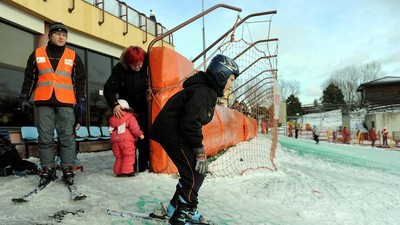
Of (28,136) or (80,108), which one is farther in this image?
(28,136)

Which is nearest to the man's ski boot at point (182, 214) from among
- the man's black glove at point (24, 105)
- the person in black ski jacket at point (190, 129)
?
the person in black ski jacket at point (190, 129)

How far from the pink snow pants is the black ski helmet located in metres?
2.51

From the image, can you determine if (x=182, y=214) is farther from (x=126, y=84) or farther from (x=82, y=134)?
(x=82, y=134)

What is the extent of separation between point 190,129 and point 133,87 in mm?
2764

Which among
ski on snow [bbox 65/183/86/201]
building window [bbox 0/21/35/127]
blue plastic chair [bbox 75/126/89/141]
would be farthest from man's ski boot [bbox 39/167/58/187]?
blue plastic chair [bbox 75/126/89/141]

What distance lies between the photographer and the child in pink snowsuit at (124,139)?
5.00 m

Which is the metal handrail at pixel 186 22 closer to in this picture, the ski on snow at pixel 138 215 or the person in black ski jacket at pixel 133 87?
the person in black ski jacket at pixel 133 87

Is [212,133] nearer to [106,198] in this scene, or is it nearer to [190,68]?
[190,68]

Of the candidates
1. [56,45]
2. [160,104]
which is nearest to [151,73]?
[160,104]

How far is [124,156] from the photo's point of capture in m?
5.05

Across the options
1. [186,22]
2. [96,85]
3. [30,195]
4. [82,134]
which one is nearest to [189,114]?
[30,195]

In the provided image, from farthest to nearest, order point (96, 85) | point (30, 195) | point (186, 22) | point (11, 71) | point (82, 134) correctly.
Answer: point (96, 85) < point (82, 134) < point (11, 71) < point (186, 22) < point (30, 195)

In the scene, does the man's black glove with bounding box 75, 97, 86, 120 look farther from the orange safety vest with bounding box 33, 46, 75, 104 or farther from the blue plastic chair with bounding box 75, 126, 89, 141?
the blue plastic chair with bounding box 75, 126, 89, 141

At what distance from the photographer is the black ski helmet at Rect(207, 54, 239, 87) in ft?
9.70
